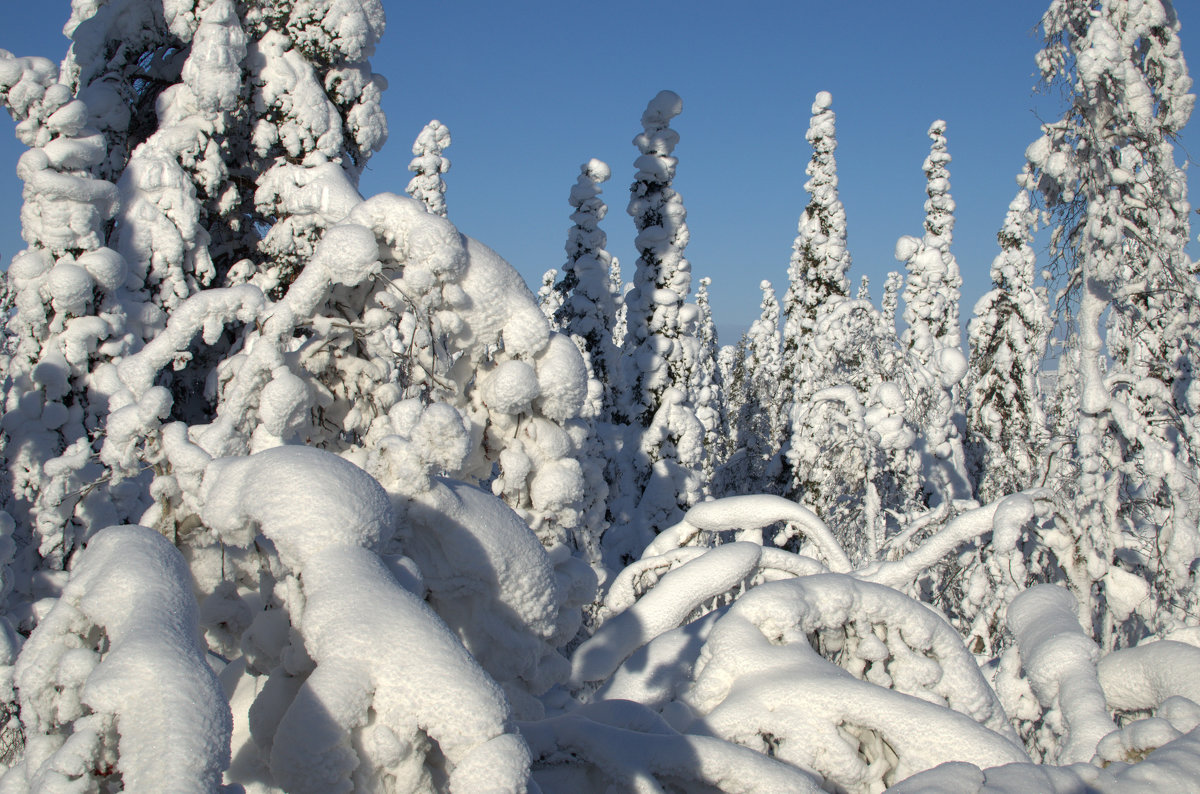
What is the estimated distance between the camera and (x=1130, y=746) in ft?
7.38

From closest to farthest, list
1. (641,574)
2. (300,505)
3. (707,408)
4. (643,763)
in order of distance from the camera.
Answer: (300,505)
(643,763)
(641,574)
(707,408)

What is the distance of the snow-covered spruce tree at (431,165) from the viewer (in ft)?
72.0

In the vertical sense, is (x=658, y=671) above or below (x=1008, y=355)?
below

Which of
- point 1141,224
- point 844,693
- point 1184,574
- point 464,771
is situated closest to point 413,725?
point 464,771

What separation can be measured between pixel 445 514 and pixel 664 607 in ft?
6.03

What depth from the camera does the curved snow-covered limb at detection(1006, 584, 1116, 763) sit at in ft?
9.75

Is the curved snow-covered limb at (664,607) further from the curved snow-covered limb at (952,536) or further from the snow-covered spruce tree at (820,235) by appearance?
the snow-covered spruce tree at (820,235)

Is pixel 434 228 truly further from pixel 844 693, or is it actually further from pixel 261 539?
pixel 844 693

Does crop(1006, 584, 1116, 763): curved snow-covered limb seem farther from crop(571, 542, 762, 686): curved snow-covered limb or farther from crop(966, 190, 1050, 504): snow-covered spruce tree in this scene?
crop(966, 190, 1050, 504): snow-covered spruce tree

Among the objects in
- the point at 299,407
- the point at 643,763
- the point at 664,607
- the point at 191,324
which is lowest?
Answer: the point at 643,763

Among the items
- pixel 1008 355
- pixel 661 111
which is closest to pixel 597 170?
pixel 661 111

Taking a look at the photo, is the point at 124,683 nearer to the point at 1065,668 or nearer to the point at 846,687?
the point at 846,687

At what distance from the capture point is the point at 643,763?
2.77 m

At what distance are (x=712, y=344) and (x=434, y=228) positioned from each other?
41672 mm
